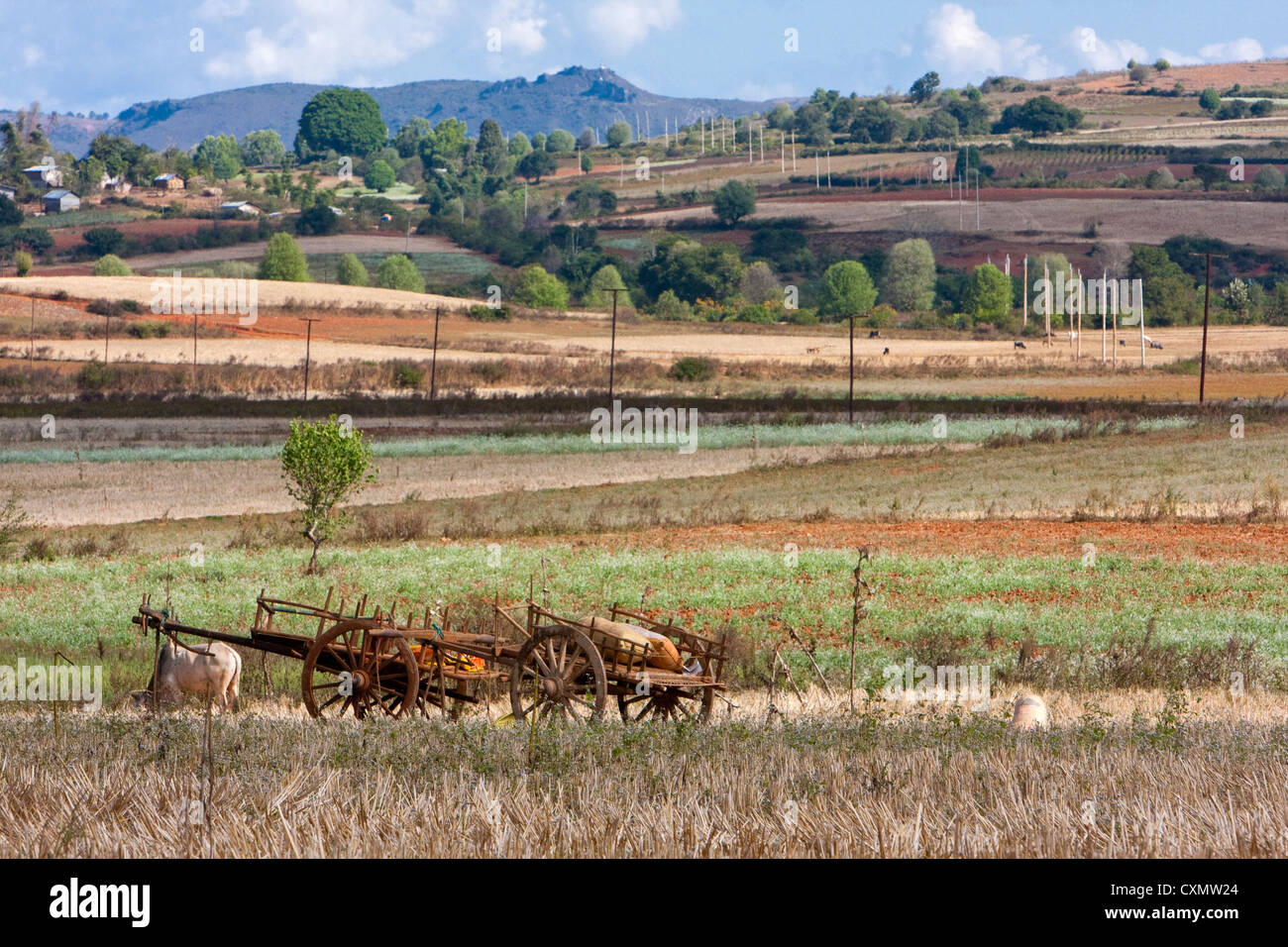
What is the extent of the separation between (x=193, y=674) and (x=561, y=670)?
13.2 ft

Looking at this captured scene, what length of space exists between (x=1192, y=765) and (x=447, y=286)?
139 m

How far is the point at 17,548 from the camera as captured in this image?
103ft

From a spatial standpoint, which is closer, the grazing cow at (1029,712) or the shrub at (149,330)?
the grazing cow at (1029,712)

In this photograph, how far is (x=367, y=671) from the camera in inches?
468

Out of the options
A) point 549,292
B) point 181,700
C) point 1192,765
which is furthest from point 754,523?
point 549,292

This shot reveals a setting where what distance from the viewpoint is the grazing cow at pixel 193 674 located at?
12.8 metres

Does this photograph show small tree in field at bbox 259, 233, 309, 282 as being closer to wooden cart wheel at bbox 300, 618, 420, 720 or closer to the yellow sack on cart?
wooden cart wheel at bbox 300, 618, 420, 720

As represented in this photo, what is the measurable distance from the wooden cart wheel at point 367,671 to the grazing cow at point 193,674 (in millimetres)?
1414

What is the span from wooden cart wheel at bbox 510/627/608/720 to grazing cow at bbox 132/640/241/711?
3.23 metres

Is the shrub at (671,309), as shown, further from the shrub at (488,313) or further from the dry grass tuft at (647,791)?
the dry grass tuft at (647,791)

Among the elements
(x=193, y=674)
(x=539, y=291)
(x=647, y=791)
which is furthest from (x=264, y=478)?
(x=539, y=291)

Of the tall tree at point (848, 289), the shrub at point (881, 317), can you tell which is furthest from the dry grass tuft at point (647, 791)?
the tall tree at point (848, 289)

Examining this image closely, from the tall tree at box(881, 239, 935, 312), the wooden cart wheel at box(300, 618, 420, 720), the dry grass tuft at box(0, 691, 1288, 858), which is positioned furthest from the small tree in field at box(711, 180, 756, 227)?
the dry grass tuft at box(0, 691, 1288, 858)

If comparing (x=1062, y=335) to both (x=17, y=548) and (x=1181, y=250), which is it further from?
(x=17, y=548)
